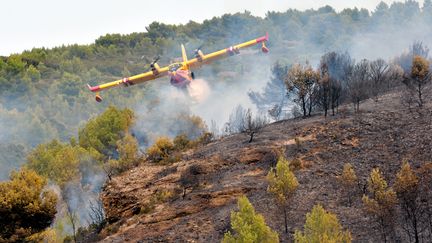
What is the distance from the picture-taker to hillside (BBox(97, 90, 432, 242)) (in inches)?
1353

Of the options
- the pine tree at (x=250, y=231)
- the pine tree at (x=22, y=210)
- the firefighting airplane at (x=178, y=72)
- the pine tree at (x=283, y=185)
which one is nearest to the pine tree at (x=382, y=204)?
the pine tree at (x=283, y=185)

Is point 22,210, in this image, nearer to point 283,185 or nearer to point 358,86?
point 283,185

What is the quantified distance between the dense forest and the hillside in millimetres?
3604

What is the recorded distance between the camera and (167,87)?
445ft

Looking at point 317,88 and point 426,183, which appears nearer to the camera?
point 426,183

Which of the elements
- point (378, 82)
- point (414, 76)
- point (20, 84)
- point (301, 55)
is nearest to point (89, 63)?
point (20, 84)

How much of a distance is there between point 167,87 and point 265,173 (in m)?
97.4

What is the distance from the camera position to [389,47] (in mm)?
149500

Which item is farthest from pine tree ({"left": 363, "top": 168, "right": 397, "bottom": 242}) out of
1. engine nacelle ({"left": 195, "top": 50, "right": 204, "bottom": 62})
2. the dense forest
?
engine nacelle ({"left": 195, "top": 50, "right": 204, "bottom": 62})

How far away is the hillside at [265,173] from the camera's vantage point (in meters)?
34.4

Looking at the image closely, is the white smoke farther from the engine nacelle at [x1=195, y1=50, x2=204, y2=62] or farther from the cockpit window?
the cockpit window

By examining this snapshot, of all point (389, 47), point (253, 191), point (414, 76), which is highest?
point (414, 76)

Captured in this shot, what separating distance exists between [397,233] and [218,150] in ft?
59.6

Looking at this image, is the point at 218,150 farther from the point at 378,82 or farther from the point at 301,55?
the point at 301,55
